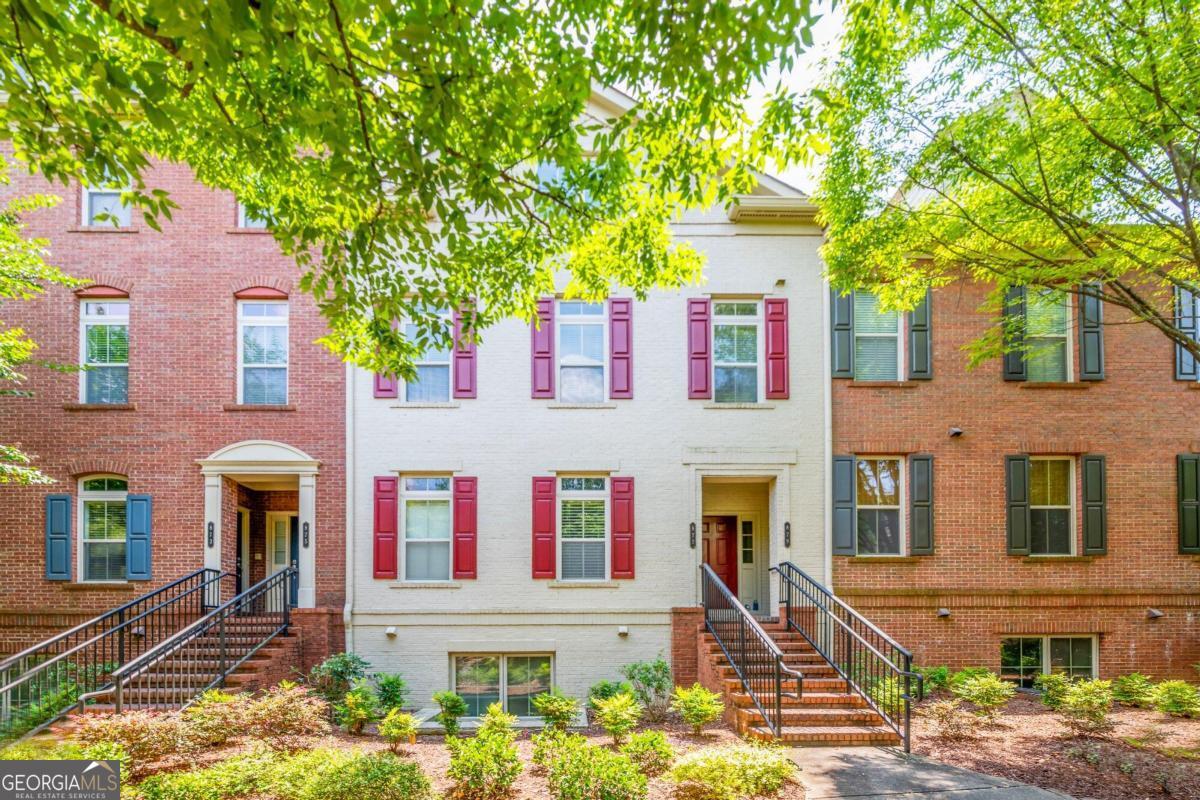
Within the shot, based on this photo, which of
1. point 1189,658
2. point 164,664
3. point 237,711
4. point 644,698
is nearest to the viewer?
point 237,711

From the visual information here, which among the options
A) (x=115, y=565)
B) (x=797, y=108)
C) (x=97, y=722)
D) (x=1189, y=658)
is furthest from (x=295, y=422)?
(x=1189, y=658)

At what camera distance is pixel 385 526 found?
10.4 meters

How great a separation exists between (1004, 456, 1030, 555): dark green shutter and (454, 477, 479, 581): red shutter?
8360 mm

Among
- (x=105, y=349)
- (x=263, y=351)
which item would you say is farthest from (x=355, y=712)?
(x=105, y=349)

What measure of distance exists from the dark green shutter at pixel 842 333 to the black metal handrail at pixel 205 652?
9211mm

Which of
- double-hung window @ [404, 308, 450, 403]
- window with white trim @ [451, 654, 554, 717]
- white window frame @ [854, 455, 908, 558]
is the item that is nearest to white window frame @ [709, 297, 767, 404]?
white window frame @ [854, 455, 908, 558]

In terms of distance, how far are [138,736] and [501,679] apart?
17.1 feet

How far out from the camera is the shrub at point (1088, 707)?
25.2ft

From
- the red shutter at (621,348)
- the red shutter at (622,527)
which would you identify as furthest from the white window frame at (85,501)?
the red shutter at (621,348)

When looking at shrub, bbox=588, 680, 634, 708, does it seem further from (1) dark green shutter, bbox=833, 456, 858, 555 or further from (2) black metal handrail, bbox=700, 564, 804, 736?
(1) dark green shutter, bbox=833, 456, 858, 555

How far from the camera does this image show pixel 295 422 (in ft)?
34.8

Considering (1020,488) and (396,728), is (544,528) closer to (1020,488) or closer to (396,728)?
(396,728)

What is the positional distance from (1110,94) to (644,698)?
864 centimetres

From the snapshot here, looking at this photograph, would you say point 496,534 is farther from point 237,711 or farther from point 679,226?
point 679,226
